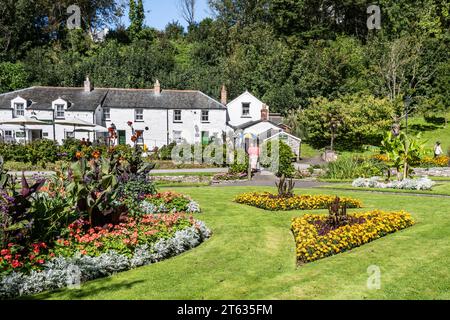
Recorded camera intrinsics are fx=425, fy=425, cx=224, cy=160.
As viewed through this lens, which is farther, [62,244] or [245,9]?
[245,9]

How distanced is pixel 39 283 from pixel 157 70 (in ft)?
182

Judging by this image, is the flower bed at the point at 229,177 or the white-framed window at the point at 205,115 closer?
the flower bed at the point at 229,177

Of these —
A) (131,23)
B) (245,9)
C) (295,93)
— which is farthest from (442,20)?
(131,23)

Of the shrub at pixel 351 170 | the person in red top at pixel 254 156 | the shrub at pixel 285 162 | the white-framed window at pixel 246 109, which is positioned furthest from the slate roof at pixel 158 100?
the shrub at pixel 351 170

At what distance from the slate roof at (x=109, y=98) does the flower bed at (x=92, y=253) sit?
3497 centimetres

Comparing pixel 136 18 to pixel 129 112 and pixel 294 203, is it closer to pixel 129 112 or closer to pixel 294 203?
pixel 129 112

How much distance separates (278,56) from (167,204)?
45113mm

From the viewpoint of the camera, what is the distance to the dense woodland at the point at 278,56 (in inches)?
1826

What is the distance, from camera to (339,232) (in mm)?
10578

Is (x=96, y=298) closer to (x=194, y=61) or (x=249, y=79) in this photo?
(x=249, y=79)

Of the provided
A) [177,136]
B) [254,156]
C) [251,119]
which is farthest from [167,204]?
[251,119]

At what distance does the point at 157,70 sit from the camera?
60.8m

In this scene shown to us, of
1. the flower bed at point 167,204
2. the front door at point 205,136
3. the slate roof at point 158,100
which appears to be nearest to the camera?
the flower bed at point 167,204

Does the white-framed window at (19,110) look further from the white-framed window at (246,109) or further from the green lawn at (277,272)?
the green lawn at (277,272)
